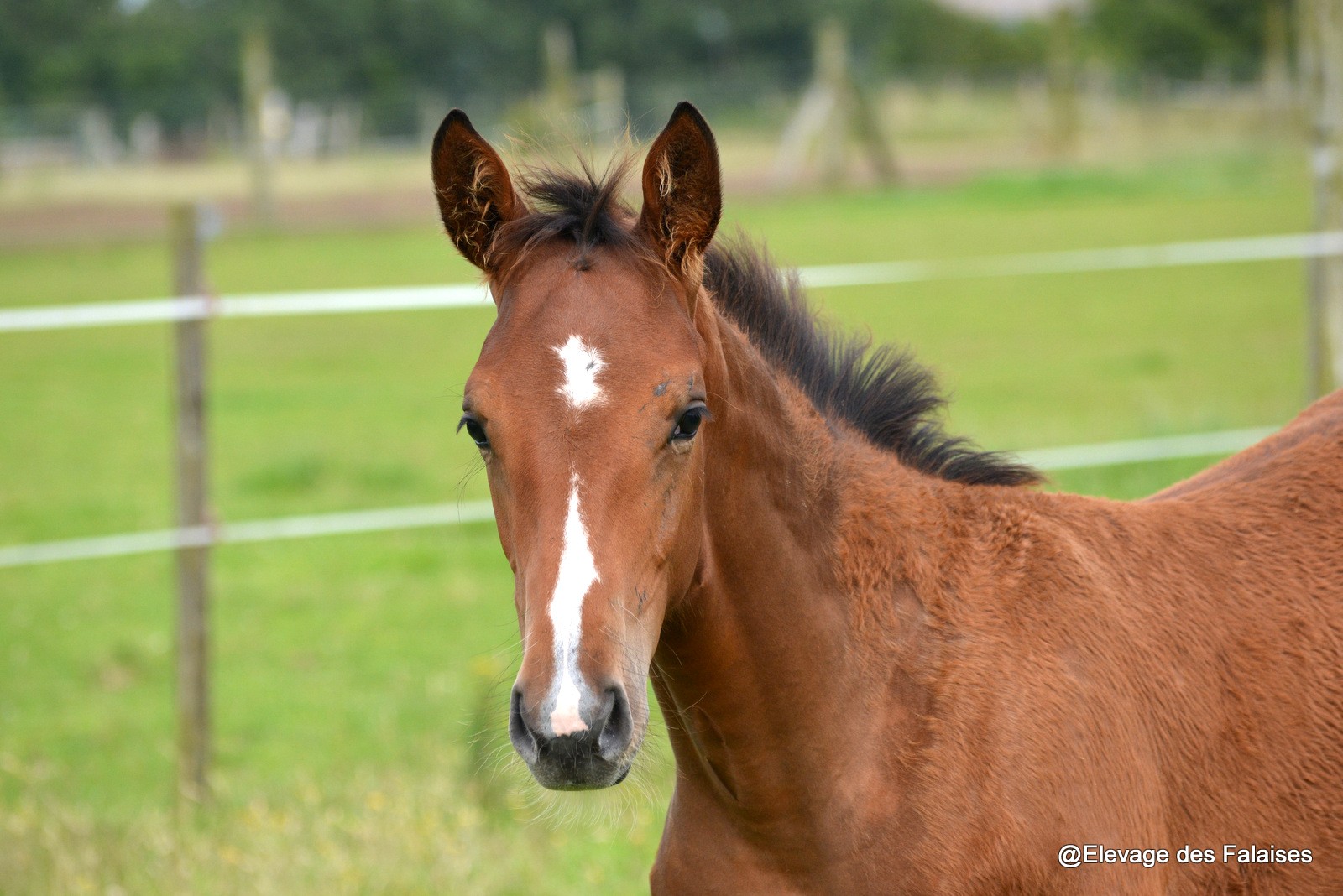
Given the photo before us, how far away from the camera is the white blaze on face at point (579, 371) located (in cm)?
180

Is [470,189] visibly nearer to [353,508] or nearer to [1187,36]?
[353,508]

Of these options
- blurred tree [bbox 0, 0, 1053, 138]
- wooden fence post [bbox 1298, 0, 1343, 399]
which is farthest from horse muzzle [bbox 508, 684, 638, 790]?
blurred tree [bbox 0, 0, 1053, 138]

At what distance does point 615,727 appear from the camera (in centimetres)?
166

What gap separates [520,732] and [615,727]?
0.42 feet

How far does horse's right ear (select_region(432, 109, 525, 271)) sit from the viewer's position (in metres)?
2.01

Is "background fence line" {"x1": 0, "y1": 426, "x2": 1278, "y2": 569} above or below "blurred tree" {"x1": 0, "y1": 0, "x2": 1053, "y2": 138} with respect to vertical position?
below

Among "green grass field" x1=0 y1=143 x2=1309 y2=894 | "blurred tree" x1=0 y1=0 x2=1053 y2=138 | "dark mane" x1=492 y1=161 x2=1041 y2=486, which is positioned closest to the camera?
"dark mane" x1=492 y1=161 x2=1041 y2=486

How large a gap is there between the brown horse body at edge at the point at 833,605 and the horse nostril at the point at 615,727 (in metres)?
0.01

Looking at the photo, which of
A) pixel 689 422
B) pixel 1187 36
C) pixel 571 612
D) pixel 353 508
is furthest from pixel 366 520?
pixel 1187 36

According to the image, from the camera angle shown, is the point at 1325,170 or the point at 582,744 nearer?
the point at 582,744

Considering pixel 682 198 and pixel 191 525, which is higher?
pixel 682 198

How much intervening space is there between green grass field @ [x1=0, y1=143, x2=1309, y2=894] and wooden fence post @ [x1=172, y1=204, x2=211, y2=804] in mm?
197

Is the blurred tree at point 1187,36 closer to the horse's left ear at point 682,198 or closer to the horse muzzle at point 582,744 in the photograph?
the horse's left ear at point 682,198

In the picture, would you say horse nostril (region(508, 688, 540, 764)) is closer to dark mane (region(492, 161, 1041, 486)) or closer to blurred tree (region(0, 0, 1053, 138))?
dark mane (region(492, 161, 1041, 486))
